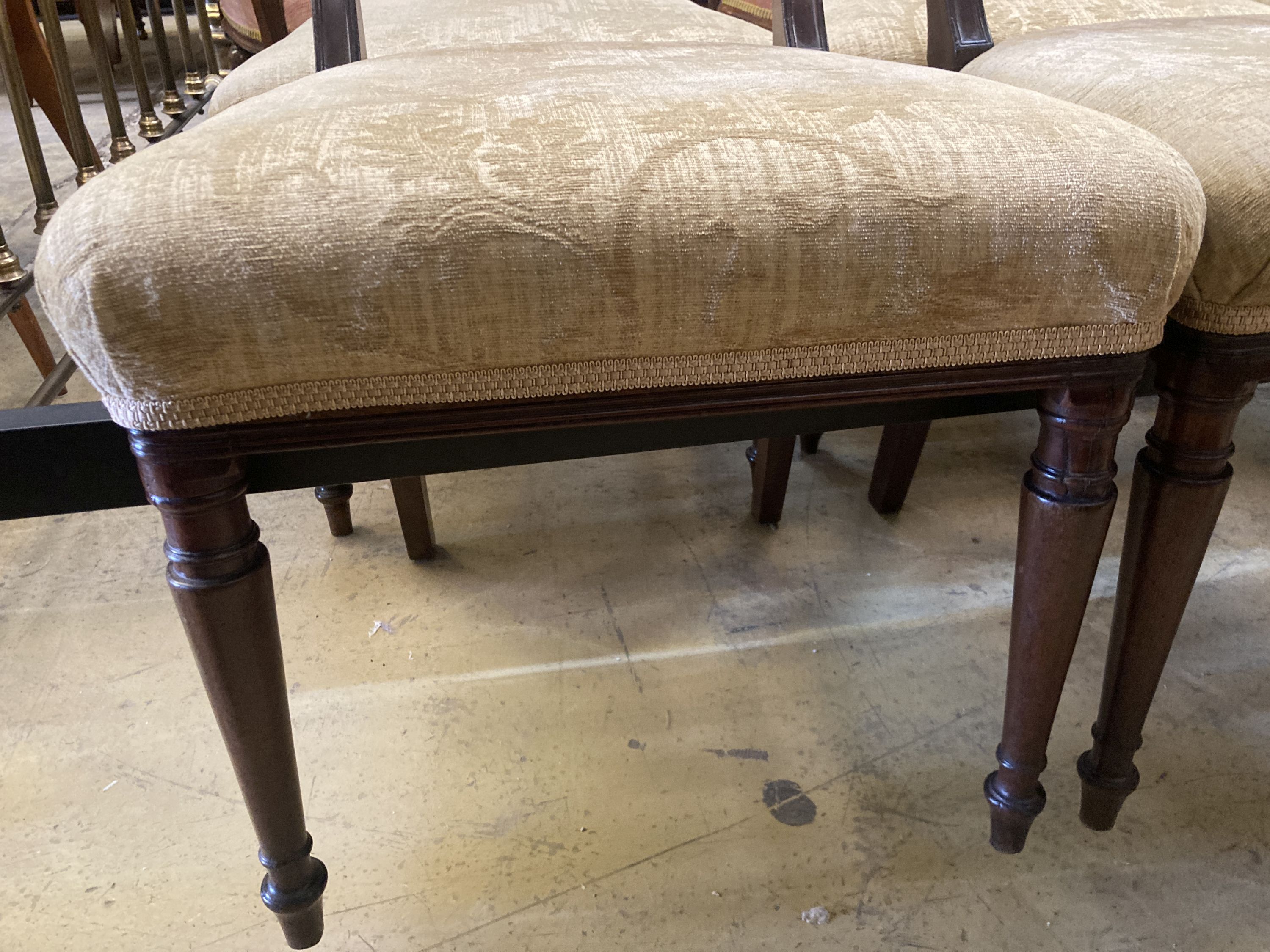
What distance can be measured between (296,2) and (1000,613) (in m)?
0.96

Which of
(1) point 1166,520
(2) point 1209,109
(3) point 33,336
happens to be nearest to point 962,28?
(2) point 1209,109

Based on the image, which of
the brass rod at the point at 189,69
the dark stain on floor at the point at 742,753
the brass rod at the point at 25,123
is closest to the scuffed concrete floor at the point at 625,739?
the dark stain on floor at the point at 742,753

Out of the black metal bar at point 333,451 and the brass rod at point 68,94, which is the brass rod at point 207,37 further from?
the black metal bar at point 333,451

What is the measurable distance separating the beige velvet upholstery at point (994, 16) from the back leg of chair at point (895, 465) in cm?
35

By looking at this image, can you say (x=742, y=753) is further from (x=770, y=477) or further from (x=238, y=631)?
(x=238, y=631)

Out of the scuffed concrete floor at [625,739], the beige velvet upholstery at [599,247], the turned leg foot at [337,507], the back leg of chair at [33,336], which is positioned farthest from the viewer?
the back leg of chair at [33,336]

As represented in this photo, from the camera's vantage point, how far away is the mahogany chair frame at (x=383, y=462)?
39cm

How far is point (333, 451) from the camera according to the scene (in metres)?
0.41

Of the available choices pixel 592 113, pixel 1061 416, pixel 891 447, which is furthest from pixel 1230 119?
pixel 891 447

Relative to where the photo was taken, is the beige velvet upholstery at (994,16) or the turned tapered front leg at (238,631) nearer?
the turned tapered front leg at (238,631)

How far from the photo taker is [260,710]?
43cm

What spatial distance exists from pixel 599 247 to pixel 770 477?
60 cm

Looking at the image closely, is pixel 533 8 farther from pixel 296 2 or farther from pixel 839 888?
pixel 839 888

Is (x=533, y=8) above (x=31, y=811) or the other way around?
above
